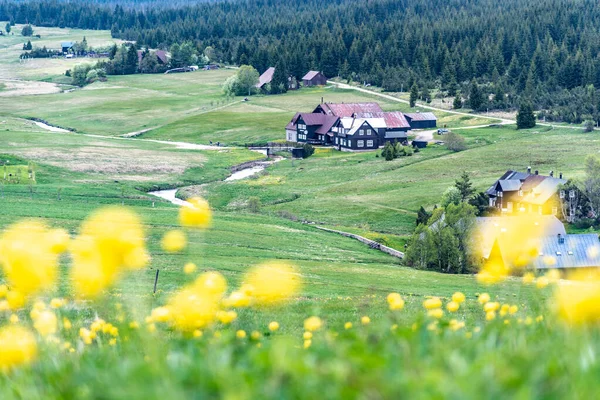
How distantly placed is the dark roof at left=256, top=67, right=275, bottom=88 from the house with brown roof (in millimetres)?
84788

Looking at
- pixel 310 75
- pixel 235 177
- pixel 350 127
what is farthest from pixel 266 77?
pixel 235 177

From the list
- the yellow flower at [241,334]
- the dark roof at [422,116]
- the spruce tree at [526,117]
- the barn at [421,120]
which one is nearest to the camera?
the yellow flower at [241,334]

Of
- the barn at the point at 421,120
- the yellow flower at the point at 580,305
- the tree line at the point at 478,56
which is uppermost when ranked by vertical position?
the yellow flower at the point at 580,305

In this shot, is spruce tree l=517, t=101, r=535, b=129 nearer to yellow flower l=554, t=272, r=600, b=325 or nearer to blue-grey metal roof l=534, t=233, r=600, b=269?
blue-grey metal roof l=534, t=233, r=600, b=269

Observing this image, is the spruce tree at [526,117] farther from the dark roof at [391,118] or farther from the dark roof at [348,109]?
the dark roof at [348,109]

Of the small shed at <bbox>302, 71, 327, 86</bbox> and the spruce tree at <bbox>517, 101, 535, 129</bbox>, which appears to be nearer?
the spruce tree at <bbox>517, 101, 535, 129</bbox>

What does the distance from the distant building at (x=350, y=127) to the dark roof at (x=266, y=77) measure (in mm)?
36676

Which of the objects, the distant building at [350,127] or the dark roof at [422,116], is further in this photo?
the dark roof at [422,116]

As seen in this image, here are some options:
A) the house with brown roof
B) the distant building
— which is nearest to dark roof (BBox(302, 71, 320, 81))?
the distant building

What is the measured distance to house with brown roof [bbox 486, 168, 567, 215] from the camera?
210ft

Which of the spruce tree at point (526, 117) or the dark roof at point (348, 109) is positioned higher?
the spruce tree at point (526, 117)

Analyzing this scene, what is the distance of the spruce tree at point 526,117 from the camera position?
337ft

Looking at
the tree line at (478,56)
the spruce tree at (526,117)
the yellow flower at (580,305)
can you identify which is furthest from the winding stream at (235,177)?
the yellow flower at (580,305)

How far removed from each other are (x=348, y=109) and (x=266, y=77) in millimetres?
42044
